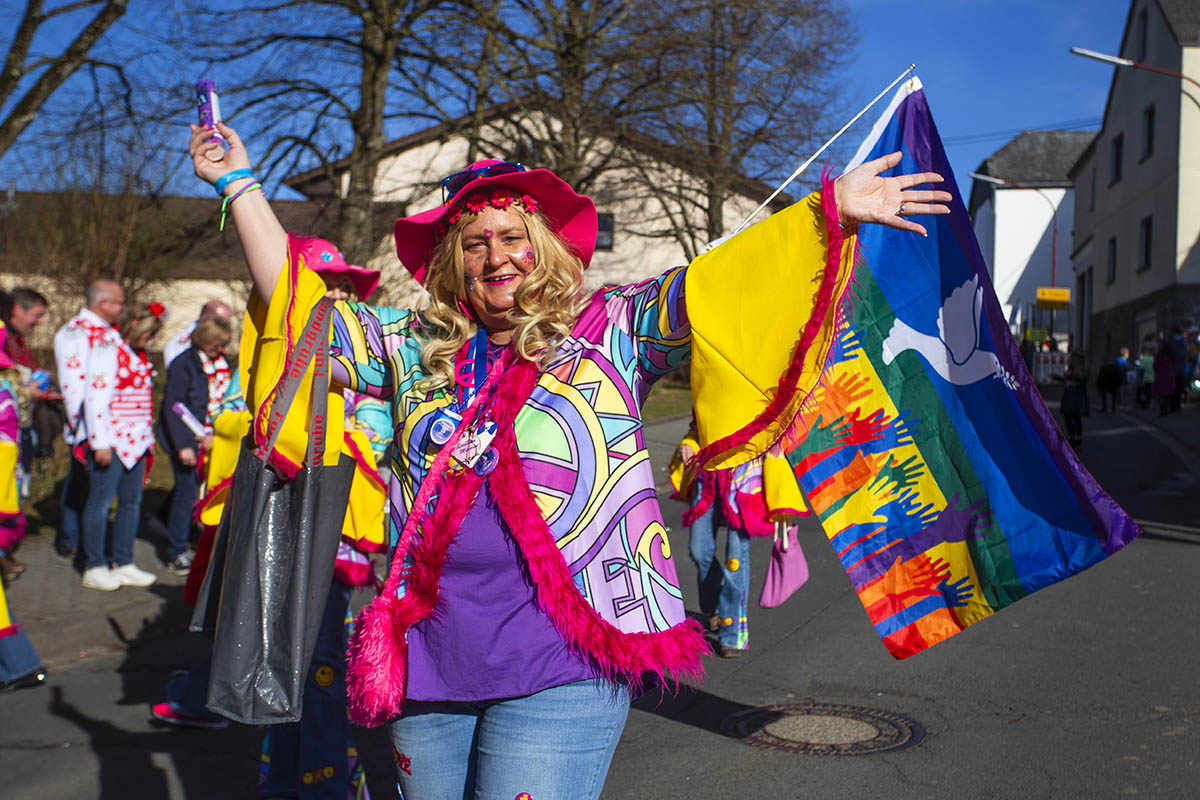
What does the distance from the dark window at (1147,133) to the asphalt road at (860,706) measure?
2967cm

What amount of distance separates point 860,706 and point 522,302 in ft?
10.8

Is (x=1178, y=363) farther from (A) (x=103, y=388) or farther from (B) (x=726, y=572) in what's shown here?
(A) (x=103, y=388)

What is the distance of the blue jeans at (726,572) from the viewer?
18.7 ft

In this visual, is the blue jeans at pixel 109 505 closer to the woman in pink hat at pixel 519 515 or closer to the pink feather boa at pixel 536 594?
the woman in pink hat at pixel 519 515

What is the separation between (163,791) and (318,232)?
1319 centimetres

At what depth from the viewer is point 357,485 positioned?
3752mm

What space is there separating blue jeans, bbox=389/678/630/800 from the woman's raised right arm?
959 millimetres

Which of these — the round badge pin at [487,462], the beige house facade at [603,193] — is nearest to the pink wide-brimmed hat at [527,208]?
the round badge pin at [487,462]

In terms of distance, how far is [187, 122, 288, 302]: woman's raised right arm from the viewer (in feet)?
7.71

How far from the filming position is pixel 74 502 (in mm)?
8023

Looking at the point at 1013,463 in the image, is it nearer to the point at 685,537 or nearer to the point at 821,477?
the point at 821,477

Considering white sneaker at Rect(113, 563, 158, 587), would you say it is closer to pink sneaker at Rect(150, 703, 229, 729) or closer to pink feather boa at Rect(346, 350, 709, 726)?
pink sneaker at Rect(150, 703, 229, 729)

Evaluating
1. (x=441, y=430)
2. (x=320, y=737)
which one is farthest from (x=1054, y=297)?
(x=441, y=430)

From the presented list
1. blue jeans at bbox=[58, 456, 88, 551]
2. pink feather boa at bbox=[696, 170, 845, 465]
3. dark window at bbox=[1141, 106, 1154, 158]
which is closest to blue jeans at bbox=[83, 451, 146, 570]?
blue jeans at bbox=[58, 456, 88, 551]
